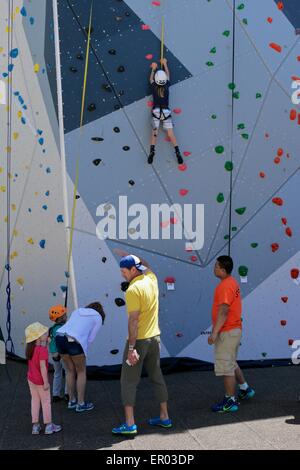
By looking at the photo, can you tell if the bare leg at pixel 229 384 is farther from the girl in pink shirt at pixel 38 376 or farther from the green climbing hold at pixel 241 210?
the green climbing hold at pixel 241 210

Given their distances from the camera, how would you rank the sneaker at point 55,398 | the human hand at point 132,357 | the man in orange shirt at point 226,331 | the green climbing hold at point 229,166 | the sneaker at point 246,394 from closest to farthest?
the human hand at point 132,357, the man in orange shirt at point 226,331, the sneaker at point 246,394, the sneaker at point 55,398, the green climbing hold at point 229,166

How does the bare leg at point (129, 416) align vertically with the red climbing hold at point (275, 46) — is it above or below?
below

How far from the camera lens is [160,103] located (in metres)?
8.09

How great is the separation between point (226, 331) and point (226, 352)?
0.21 meters

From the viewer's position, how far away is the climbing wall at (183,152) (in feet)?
26.5

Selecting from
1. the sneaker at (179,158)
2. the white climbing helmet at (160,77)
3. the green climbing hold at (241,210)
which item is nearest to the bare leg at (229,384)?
the green climbing hold at (241,210)

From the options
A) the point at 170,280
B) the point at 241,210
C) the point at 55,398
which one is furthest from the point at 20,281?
the point at 241,210

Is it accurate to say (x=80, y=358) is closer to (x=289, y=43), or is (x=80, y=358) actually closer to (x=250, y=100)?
(x=250, y=100)

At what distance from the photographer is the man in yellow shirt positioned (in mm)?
5555

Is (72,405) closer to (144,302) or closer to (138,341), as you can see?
(138,341)

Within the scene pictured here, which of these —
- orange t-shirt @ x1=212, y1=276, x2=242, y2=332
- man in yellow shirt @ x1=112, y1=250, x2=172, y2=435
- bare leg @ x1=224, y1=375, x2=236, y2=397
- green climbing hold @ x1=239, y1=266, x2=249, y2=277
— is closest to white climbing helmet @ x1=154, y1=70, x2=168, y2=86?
green climbing hold @ x1=239, y1=266, x2=249, y2=277

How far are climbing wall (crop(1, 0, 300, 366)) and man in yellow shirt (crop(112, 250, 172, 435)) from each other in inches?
94.5

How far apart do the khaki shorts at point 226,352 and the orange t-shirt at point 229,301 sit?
67 millimetres

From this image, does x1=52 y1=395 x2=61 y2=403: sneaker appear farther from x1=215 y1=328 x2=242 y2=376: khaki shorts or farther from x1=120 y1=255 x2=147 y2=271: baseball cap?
x1=120 y1=255 x2=147 y2=271: baseball cap
